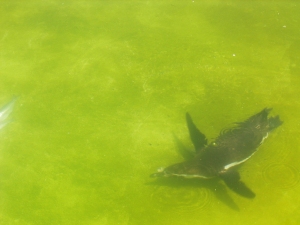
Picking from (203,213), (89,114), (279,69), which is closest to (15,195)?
(89,114)

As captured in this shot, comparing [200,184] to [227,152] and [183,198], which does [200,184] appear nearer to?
[183,198]

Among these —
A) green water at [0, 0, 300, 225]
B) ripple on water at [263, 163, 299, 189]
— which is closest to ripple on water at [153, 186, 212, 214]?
green water at [0, 0, 300, 225]

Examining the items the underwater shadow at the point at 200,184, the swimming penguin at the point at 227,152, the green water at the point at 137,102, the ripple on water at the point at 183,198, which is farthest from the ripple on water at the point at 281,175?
the ripple on water at the point at 183,198

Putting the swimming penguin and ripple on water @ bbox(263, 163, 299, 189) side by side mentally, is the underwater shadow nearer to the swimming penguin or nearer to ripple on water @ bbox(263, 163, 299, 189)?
the swimming penguin

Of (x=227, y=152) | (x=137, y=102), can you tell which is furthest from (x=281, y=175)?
(x=137, y=102)

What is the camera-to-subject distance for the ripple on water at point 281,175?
2.67 metres

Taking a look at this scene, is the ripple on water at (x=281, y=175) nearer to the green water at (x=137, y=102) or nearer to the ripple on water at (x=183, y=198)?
the green water at (x=137, y=102)

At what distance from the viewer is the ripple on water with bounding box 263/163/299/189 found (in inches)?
105

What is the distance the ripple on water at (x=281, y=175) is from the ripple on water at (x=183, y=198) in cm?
50

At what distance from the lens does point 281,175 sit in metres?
2.71

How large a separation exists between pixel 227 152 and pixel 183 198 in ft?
1.63

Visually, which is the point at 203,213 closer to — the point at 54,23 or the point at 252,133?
the point at 252,133

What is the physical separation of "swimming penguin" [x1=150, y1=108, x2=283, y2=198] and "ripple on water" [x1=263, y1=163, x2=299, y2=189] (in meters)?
0.20

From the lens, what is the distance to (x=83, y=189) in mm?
2760
